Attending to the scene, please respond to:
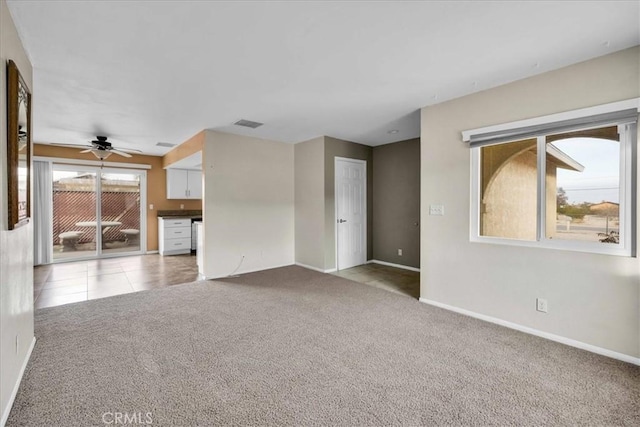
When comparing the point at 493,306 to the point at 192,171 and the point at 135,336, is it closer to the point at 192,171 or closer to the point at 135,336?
the point at 135,336

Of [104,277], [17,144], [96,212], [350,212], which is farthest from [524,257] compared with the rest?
[96,212]

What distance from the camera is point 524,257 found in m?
2.80

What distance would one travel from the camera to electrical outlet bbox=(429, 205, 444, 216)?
342 cm

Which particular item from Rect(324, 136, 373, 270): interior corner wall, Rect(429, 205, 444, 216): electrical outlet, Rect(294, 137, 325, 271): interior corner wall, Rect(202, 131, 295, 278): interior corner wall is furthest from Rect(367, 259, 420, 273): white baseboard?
Rect(429, 205, 444, 216): electrical outlet

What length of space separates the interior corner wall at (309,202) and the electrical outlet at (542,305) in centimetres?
316

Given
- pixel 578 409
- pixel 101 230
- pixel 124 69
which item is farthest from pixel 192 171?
pixel 578 409

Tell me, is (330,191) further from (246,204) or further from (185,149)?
(185,149)

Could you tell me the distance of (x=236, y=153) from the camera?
4973 millimetres

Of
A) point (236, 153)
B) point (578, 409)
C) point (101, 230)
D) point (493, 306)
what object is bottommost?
point (578, 409)

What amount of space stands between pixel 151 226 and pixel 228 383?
6.52m

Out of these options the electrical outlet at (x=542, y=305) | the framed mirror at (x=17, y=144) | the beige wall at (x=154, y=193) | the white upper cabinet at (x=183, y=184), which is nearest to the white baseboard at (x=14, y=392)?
the framed mirror at (x=17, y=144)

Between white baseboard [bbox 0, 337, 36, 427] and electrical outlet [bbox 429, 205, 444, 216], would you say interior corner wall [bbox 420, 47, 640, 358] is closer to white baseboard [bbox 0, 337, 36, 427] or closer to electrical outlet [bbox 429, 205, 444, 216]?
electrical outlet [bbox 429, 205, 444, 216]

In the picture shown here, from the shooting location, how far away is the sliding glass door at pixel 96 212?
20.3ft

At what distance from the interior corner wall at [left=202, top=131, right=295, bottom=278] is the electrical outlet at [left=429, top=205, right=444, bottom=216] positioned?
2983 mm
